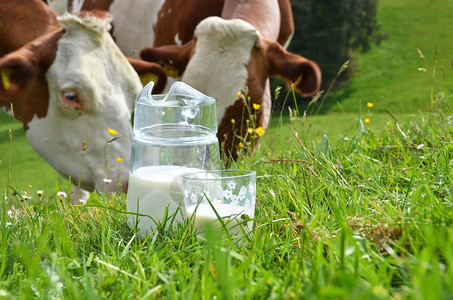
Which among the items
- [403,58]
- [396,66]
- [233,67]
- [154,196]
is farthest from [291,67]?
[403,58]

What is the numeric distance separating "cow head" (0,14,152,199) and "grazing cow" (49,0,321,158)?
52cm

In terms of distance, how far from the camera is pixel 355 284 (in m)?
1.04

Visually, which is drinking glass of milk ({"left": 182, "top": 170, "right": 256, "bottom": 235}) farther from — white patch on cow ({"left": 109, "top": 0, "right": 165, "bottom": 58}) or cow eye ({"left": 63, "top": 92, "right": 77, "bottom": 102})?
white patch on cow ({"left": 109, "top": 0, "right": 165, "bottom": 58})

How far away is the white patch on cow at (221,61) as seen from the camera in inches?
157

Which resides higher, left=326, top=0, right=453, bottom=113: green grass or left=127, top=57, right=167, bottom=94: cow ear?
left=127, top=57, right=167, bottom=94: cow ear

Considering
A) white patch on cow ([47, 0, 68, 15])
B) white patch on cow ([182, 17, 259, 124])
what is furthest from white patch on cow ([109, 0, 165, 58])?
white patch on cow ([182, 17, 259, 124])

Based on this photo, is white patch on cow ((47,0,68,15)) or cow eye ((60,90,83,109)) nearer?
cow eye ((60,90,83,109))

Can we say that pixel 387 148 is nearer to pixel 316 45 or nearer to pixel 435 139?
pixel 435 139

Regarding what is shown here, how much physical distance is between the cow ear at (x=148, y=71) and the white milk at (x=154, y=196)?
7.68 ft

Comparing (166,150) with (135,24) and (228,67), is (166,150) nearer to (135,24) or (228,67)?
(228,67)

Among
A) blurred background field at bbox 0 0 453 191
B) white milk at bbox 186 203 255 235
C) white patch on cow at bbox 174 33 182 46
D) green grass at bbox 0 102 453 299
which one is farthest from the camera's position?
blurred background field at bbox 0 0 453 191

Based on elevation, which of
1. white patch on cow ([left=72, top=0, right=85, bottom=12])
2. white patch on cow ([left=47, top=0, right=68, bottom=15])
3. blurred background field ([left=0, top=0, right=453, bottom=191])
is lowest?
blurred background field ([left=0, top=0, right=453, bottom=191])

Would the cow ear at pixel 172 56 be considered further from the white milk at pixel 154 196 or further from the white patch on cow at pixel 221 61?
the white milk at pixel 154 196

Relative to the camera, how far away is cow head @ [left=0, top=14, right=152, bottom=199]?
143 inches
